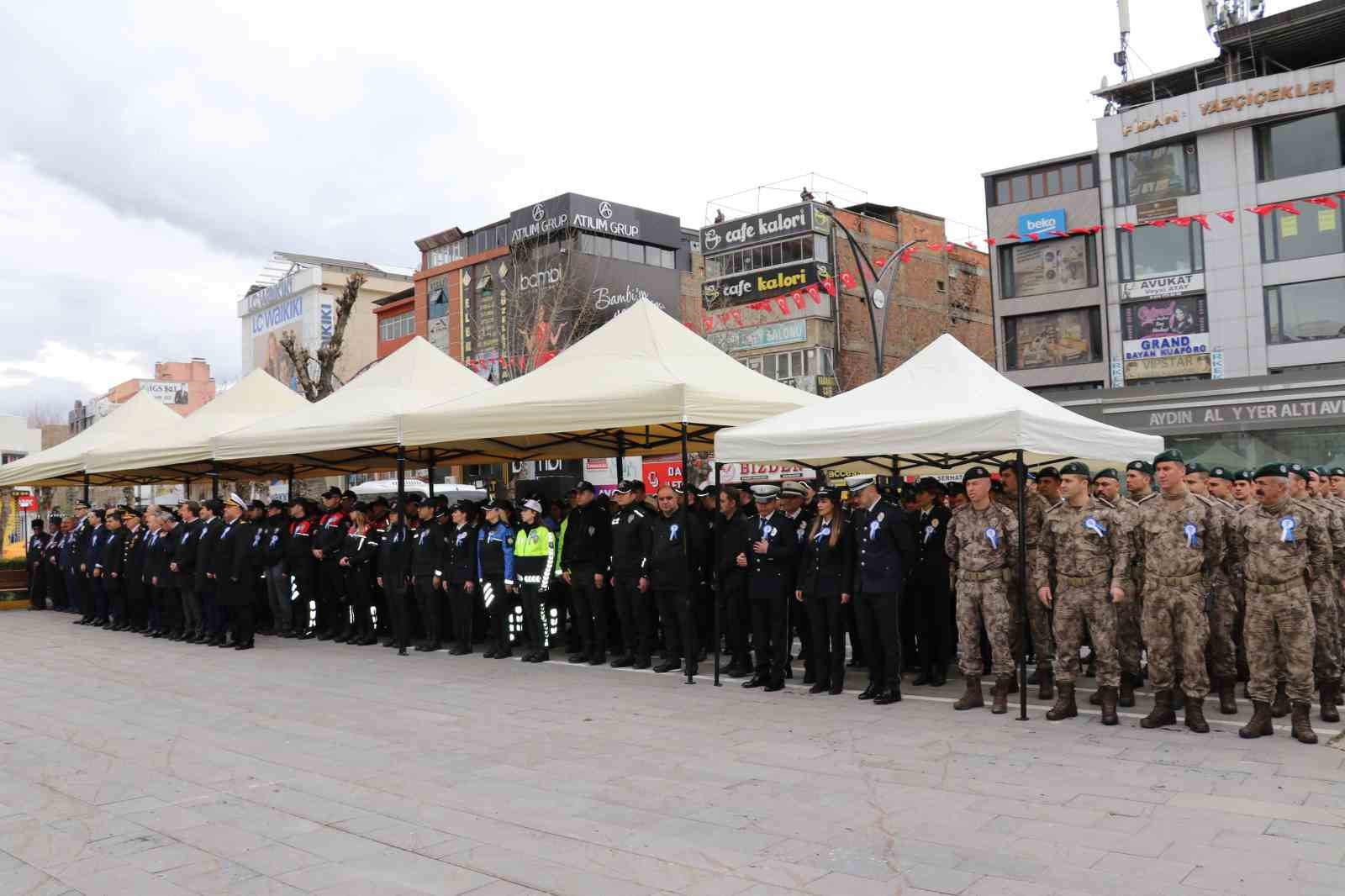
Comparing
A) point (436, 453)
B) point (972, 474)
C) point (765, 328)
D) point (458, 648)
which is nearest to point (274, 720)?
point (458, 648)

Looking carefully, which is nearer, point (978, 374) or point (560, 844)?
point (560, 844)

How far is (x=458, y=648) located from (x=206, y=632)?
4418mm

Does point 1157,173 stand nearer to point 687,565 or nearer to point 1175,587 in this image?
point 687,565

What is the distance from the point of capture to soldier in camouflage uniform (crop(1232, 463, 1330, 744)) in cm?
705

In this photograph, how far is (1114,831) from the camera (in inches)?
203

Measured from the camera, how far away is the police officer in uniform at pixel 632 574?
10891 millimetres

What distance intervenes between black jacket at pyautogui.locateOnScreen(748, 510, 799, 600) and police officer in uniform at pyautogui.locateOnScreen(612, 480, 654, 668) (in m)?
1.50

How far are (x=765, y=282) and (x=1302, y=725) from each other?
46.3m

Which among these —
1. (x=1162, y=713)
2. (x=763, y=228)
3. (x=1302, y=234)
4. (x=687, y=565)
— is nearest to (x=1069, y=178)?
(x=1302, y=234)

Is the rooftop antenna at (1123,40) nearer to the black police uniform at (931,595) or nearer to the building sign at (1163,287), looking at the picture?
the building sign at (1163,287)

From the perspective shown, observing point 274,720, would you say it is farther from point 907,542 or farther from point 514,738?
point 907,542

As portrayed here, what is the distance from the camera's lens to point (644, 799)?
6.02 m

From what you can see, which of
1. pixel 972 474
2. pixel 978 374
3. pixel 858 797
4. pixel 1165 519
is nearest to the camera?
pixel 858 797

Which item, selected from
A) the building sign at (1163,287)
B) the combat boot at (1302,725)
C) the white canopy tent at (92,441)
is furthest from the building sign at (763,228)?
the combat boot at (1302,725)
